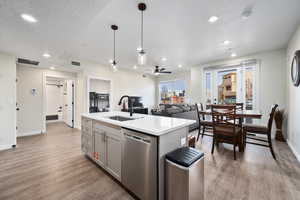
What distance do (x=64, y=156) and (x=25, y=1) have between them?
272 centimetres

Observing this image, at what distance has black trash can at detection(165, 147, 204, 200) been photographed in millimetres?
1195

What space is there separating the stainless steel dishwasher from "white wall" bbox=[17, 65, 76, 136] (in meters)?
4.76

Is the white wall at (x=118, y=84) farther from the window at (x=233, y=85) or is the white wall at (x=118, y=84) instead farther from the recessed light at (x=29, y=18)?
the window at (x=233, y=85)

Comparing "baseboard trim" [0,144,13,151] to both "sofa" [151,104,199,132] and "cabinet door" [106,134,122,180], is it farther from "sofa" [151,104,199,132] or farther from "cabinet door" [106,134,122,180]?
"sofa" [151,104,199,132]

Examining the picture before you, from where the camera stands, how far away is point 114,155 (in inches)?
72.2

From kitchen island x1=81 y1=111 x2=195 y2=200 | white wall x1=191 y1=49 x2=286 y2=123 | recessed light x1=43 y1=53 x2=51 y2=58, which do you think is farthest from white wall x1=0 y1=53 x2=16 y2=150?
white wall x1=191 y1=49 x2=286 y2=123

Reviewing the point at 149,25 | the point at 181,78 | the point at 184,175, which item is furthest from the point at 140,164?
the point at 181,78

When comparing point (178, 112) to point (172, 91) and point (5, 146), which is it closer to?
point (172, 91)

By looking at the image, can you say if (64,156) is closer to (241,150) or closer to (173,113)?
(173,113)

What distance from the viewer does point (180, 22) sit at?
94.3 inches

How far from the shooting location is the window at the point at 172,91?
280 inches

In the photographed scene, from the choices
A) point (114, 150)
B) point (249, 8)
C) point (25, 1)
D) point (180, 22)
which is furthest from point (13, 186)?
point (249, 8)

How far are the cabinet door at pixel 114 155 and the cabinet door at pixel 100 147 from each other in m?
0.13

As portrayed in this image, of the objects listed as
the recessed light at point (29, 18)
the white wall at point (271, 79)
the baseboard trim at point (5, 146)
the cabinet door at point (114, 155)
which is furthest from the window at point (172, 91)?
the baseboard trim at point (5, 146)
